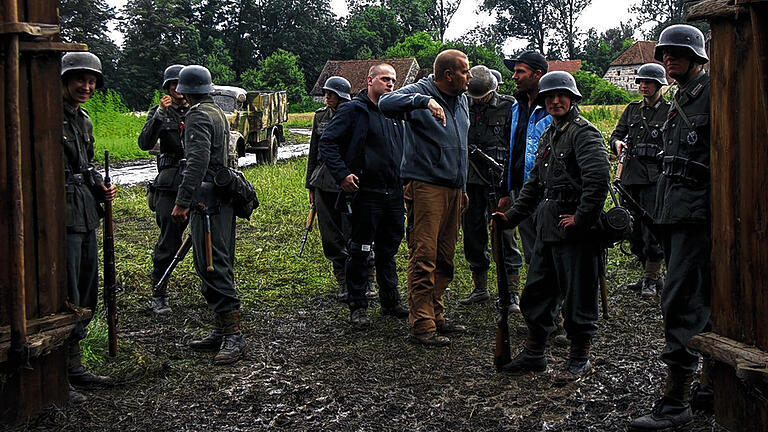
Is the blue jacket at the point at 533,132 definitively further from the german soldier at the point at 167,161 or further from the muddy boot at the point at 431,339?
the german soldier at the point at 167,161

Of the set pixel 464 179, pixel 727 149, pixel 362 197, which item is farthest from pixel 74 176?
pixel 727 149

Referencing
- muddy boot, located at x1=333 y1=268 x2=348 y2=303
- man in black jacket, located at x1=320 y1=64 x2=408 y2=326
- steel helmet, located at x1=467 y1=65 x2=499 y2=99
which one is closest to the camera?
man in black jacket, located at x1=320 y1=64 x2=408 y2=326

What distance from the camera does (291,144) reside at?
32031mm

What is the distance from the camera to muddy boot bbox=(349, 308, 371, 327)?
6.61 metres

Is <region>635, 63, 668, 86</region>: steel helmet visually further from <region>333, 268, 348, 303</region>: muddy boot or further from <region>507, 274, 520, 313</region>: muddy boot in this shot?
<region>333, 268, 348, 303</region>: muddy boot

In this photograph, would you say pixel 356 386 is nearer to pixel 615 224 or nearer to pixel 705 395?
pixel 615 224

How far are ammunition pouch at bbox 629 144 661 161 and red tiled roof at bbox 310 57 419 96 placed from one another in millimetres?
45908

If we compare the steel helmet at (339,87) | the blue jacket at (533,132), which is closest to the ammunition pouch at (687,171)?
the blue jacket at (533,132)

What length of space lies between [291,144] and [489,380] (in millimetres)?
27424

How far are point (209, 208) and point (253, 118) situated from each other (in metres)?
17.3

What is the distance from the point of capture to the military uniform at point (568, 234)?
491 cm

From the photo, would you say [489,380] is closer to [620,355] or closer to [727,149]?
[620,355]

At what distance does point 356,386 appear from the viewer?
203 inches

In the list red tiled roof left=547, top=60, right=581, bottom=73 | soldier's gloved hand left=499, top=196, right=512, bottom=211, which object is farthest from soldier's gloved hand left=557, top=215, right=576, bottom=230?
red tiled roof left=547, top=60, right=581, bottom=73
